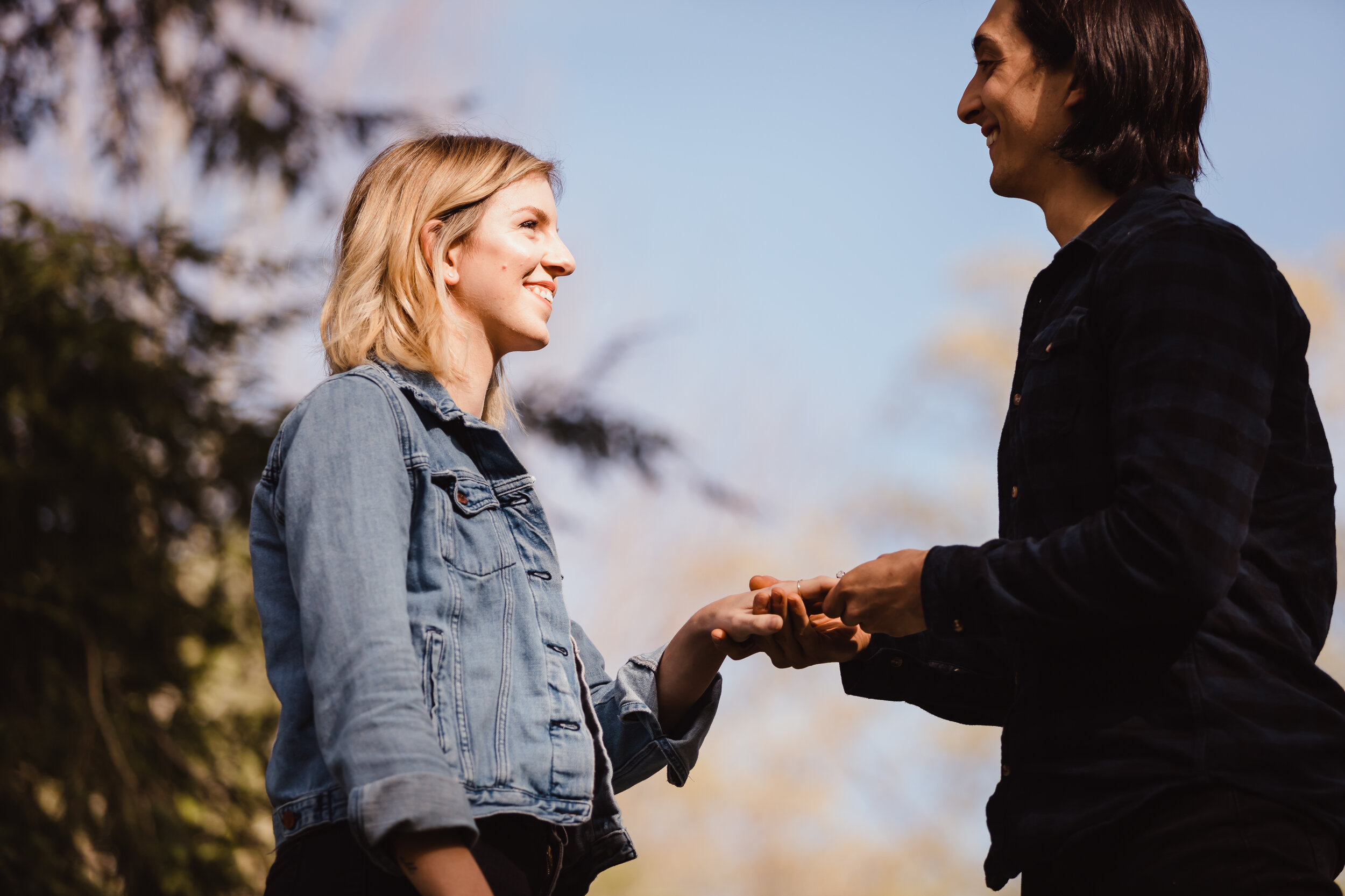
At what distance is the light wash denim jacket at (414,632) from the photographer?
1.58 meters

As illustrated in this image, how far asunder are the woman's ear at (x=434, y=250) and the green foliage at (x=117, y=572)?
2.88 meters

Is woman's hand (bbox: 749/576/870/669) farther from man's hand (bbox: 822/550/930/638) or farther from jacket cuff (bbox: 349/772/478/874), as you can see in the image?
jacket cuff (bbox: 349/772/478/874)

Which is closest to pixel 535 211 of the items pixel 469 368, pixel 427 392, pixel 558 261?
pixel 558 261

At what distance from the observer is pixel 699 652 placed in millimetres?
2385

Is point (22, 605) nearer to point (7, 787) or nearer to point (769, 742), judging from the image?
point (7, 787)

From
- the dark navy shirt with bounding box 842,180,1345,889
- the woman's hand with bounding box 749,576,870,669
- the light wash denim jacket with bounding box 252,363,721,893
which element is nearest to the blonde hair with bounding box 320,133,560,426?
the light wash denim jacket with bounding box 252,363,721,893

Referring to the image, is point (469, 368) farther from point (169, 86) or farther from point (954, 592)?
point (169, 86)

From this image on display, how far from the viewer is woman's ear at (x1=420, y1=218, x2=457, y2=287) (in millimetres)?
2275

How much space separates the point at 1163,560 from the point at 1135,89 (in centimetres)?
87

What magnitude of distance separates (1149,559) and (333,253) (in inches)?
64.1

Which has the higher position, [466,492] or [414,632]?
[466,492]

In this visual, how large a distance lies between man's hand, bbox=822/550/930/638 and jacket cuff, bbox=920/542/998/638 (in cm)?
3

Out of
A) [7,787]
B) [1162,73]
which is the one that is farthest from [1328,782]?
[7,787]

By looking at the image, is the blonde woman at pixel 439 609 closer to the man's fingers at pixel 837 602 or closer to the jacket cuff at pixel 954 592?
the man's fingers at pixel 837 602
